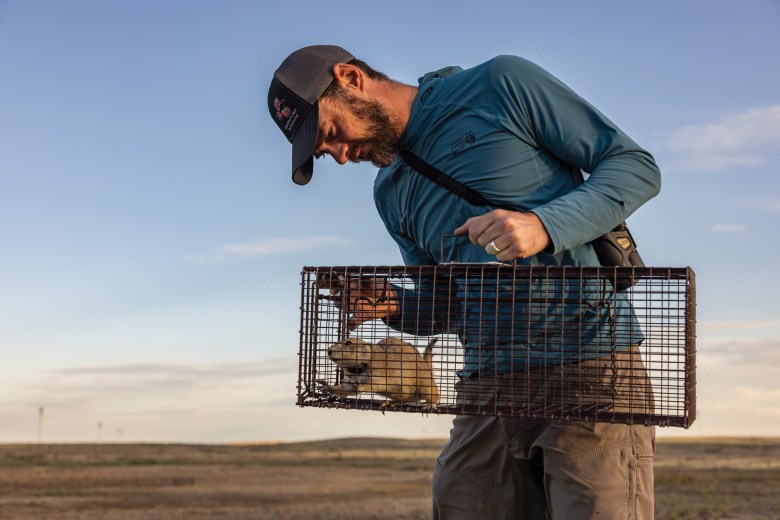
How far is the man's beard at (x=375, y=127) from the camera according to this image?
3484mm

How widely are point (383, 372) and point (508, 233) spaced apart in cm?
69

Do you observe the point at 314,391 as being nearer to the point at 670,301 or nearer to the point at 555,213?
the point at 555,213

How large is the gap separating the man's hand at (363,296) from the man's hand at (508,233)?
1.50 ft

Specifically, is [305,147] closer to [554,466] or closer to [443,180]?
[443,180]

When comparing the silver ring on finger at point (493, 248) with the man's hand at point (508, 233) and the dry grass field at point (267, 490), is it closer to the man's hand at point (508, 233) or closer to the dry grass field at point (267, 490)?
the man's hand at point (508, 233)

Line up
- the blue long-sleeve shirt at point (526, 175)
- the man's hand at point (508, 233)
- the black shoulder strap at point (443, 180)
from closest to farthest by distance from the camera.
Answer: the man's hand at point (508, 233)
the blue long-sleeve shirt at point (526, 175)
the black shoulder strap at point (443, 180)

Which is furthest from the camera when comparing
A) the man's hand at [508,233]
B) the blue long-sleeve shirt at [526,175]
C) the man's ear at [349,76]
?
the man's ear at [349,76]

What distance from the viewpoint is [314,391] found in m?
3.17

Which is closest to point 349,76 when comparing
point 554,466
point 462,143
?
point 462,143

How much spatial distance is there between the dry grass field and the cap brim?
56.1ft

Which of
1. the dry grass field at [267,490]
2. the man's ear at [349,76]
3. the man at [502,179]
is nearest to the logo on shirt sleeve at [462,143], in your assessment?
the man at [502,179]

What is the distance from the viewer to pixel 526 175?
3.37m

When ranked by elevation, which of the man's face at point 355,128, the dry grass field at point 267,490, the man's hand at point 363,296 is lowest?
the dry grass field at point 267,490

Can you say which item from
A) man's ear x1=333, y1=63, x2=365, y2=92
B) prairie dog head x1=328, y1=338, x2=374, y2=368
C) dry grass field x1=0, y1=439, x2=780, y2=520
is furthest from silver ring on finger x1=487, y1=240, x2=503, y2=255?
dry grass field x1=0, y1=439, x2=780, y2=520
